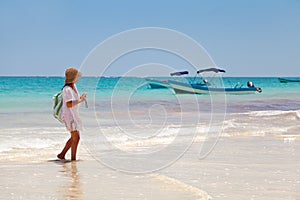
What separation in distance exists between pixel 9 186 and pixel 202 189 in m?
2.16

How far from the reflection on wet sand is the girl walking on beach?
21.1 inches

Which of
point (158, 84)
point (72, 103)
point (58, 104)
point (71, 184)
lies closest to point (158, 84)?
point (158, 84)

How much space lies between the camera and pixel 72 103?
7.79m

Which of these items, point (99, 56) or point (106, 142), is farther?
point (106, 142)

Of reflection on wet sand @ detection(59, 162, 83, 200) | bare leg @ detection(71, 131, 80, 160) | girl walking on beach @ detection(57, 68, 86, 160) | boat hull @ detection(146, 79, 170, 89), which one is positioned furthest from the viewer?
boat hull @ detection(146, 79, 170, 89)

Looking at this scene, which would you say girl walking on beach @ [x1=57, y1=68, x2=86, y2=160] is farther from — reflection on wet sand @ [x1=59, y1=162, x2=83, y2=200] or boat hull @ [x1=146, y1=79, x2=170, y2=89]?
boat hull @ [x1=146, y1=79, x2=170, y2=89]

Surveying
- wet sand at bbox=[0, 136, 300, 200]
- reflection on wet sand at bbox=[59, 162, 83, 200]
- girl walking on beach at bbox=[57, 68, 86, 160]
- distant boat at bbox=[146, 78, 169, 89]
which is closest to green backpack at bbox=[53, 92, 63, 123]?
girl walking on beach at bbox=[57, 68, 86, 160]

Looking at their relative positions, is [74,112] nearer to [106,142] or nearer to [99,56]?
[99,56]

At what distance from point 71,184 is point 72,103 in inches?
76.1

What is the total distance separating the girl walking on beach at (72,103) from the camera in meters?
7.80

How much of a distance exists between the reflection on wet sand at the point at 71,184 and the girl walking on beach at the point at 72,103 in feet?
1.76

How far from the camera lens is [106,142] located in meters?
10.7

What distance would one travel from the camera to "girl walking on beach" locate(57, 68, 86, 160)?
→ 7.80 m

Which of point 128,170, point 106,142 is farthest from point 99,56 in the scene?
point 128,170
